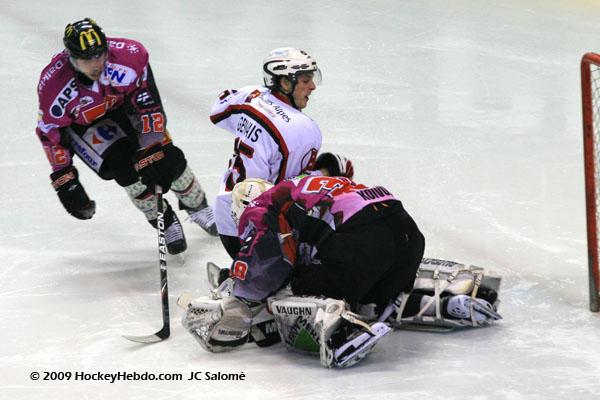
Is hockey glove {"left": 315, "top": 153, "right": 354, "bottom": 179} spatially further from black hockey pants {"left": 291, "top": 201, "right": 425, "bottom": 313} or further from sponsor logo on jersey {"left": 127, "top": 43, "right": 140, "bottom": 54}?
sponsor logo on jersey {"left": 127, "top": 43, "right": 140, "bottom": 54}

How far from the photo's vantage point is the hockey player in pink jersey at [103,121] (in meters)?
4.40

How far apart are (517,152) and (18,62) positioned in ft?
10.8

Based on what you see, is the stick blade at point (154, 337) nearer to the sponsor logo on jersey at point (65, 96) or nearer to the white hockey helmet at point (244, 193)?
the white hockey helmet at point (244, 193)

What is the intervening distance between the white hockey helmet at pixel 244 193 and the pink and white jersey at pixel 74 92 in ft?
3.08

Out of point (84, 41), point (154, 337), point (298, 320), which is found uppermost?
point (84, 41)

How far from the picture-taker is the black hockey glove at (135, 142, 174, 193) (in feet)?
14.5

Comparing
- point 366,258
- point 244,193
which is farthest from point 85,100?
point 366,258

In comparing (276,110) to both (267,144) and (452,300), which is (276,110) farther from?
(452,300)

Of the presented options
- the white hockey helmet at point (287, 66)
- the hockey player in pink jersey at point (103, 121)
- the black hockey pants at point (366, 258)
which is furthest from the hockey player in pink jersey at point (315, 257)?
the hockey player in pink jersey at point (103, 121)

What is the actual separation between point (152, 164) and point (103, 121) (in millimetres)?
338

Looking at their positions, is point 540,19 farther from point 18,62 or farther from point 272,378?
point 272,378

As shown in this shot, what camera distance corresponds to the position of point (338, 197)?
3.58m

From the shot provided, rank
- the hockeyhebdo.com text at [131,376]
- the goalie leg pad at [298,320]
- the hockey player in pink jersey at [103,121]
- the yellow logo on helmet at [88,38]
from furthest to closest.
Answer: the hockey player in pink jersey at [103,121], the yellow logo on helmet at [88,38], the goalie leg pad at [298,320], the hockeyhebdo.com text at [131,376]

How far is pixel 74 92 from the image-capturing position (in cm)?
443
